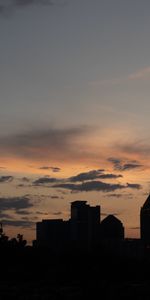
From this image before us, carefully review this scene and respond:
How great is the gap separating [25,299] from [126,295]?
5.75 m

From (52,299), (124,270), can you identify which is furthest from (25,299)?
(124,270)

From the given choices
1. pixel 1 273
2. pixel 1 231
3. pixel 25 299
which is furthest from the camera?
pixel 1 231

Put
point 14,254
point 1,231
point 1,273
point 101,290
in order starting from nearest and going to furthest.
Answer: point 101,290, point 1,273, point 14,254, point 1,231

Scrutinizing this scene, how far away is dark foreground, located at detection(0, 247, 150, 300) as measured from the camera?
2634cm

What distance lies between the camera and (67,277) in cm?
4259

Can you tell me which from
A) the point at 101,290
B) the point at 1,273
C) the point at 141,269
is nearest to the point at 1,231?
the point at 141,269

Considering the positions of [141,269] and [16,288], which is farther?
[141,269]

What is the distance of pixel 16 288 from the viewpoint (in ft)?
84.9

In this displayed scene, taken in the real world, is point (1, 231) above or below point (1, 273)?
above

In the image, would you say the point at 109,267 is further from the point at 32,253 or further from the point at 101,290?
the point at 101,290

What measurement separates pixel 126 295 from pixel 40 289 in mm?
4534

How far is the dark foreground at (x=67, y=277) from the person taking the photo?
26339 mm

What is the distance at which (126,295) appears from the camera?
27.2 metres

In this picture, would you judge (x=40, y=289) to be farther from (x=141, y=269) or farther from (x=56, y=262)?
(x=141, y=269)
